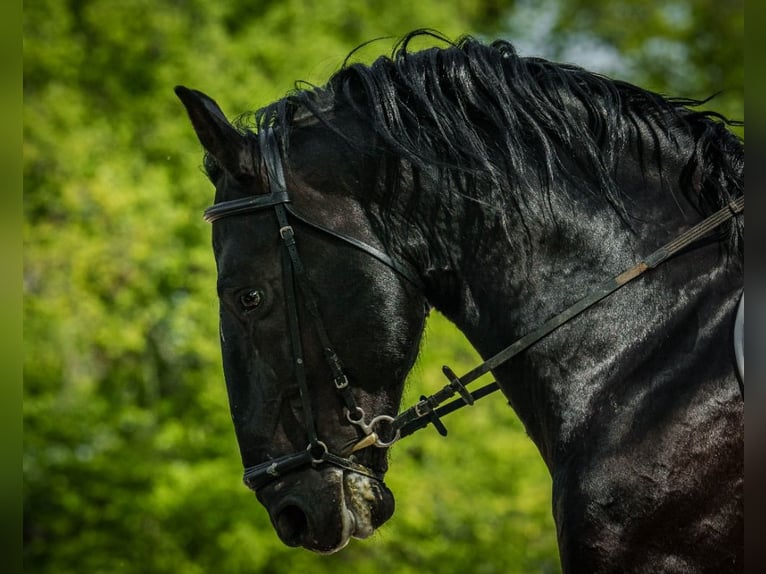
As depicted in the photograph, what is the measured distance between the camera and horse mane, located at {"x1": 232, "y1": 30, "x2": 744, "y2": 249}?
2801mm

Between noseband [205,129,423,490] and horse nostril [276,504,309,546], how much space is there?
0.36 feet

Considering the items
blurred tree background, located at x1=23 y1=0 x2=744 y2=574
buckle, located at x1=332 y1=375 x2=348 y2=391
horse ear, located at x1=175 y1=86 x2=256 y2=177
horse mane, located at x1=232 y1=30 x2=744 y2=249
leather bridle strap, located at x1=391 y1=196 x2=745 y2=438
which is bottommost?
leather bridle strap, located at x1=391 y1=196 x2=745 y2=438

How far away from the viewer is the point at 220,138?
3023mm

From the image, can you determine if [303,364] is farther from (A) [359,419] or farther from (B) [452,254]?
(B) [452,254]

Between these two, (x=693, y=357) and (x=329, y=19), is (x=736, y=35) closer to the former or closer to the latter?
(x=329, y=19)

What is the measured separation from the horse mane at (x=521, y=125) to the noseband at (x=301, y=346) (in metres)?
0.22

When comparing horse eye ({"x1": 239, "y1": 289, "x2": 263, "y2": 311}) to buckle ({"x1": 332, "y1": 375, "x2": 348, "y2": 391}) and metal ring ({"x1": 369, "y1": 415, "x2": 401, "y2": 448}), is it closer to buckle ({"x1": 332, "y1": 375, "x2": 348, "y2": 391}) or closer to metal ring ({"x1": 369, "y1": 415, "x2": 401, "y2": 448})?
buckle ({"x1": 332, "y1": 375, "x2": 348, "y2": 391})

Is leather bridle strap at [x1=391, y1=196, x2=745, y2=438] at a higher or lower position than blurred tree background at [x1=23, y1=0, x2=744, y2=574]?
lower

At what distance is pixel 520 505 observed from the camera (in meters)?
11.3

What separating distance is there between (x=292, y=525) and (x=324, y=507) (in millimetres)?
136

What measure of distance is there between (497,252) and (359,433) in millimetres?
672

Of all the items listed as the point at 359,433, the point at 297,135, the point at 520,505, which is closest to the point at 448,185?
the point at 297,135

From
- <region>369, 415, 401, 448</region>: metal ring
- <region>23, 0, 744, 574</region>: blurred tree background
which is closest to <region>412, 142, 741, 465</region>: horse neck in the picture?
<region>369, 415, 401, 448</region>: metal ring

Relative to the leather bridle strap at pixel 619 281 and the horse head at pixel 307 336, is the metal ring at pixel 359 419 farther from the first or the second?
the leather bridle strap at pixel 619 281
